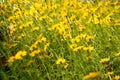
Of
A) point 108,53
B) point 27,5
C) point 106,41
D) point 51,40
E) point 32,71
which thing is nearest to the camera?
point 32,71

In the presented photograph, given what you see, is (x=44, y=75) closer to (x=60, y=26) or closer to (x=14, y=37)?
(x=60, y=26)

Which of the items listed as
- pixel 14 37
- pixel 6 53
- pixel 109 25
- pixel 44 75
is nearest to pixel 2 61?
pixel 6 53

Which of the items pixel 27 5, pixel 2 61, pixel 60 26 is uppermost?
pixel 27 5

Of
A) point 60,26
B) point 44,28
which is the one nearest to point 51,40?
point 44,28

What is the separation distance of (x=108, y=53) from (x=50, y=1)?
245 cm

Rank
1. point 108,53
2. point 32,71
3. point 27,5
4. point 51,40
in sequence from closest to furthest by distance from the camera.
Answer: point 32,71 → point 108,53 → point 51,40 → point 27,5

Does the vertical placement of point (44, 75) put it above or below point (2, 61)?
below

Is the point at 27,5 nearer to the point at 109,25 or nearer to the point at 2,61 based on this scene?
the point at 109,25

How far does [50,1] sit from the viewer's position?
17.6ft

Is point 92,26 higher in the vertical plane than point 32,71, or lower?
higher

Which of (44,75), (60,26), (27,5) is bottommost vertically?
(44,75)

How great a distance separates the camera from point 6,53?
3.31 metres

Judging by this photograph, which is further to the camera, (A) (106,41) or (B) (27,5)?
(B) (27,5)

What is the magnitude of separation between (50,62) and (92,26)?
1.05 metres
